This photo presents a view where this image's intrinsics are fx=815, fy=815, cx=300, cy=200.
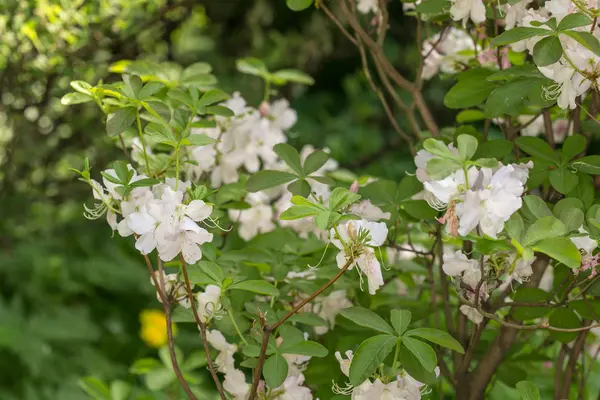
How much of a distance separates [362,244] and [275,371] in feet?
0.76

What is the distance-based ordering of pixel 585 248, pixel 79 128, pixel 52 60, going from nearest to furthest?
pixel 585 248 < pixel 52 60 < pixel 79 128

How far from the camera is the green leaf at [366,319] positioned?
1071mm

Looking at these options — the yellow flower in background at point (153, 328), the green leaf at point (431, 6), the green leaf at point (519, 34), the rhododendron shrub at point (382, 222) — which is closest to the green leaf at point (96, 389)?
the rhododendron shrub at point (382, 222)

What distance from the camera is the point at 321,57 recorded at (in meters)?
3.81

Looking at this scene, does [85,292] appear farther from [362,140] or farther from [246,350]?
[246,350]

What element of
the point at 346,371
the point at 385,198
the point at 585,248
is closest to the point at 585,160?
the point at 585,248

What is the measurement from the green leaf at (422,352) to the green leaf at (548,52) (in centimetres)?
39

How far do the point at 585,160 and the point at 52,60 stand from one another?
1.34 metres

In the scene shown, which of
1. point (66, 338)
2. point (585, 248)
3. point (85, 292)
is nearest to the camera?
point (585, 248)

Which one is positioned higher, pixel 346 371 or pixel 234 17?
pixel 346 371

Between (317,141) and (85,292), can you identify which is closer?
(85,292)

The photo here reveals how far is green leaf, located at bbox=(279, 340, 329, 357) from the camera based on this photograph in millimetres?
1105

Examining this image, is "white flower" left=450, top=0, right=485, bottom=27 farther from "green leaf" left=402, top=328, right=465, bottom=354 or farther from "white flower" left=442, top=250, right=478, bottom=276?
"green leaf" left=402, top=328, right=465, bottom=354

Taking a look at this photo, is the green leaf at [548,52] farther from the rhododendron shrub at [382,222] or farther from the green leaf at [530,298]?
the green leaf at [530,298]
